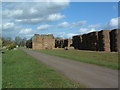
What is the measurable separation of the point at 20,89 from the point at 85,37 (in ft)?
160

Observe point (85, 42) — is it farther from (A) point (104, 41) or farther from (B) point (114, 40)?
(B) point (114, 40)

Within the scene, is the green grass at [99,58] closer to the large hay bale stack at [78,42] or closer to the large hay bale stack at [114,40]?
the large hay bale stack at [114,40]

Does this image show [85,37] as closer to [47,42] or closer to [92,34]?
[92,34]

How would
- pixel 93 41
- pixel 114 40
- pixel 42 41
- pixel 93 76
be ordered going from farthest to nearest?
pixel 42 41 < pixel 93 41 < pixel 114 40 < pixel 93 76

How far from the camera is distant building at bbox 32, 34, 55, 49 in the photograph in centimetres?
8281

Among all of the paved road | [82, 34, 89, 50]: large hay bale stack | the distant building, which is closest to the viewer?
the paved road

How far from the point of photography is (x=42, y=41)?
3314 inches

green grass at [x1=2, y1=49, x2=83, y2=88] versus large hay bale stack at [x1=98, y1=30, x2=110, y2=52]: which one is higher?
large hay bale stack at [x1=98, y1=30, x2=110, y2=52]

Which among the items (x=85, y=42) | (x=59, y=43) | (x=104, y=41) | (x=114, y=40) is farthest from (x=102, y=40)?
(x=59, y=43)

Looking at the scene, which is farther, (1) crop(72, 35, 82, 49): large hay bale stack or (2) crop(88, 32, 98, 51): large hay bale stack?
(1) crop(72, 35, 82, 49): large hay bale stack

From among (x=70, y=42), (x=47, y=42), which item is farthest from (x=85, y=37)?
(x=47, y=42)

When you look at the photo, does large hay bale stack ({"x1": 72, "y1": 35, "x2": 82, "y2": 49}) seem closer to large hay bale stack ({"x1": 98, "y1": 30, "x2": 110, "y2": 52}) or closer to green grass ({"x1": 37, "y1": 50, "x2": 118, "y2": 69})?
large hay bale stack ({"x1": 98, "y1": 30, "x2": 110, "y2": 52})

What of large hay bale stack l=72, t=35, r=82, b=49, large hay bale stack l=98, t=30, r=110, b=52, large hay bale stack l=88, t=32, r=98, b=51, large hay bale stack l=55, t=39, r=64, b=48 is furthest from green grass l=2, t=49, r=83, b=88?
large hay bale stack l=55, t=39, r=64, b=48

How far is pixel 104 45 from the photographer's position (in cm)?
4028
